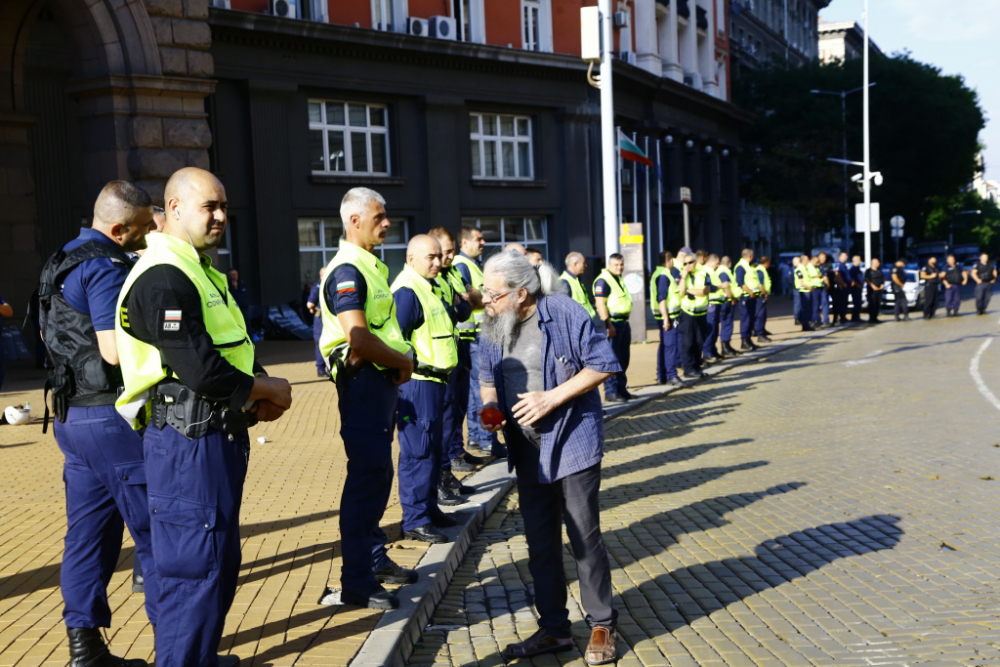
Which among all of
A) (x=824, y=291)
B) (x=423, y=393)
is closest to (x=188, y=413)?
(x=423, y=393)

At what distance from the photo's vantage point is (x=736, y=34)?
2176 inches

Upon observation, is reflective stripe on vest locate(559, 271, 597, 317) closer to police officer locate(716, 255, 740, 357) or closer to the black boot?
police officer locate(716, 255, 740, 357)

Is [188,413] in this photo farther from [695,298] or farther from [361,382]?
[695,298]

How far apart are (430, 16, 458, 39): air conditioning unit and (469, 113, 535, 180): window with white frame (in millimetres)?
2521

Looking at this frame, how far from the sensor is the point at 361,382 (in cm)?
504

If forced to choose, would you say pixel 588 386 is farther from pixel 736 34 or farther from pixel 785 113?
pixel 736 34

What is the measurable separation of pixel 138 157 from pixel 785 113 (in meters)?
40.4

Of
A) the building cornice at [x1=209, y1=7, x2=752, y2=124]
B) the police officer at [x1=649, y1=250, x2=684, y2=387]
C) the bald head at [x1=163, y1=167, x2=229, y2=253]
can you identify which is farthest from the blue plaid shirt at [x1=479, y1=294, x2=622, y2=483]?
the building cornice at [x1=209, y1=7, x2=752, y2=124]

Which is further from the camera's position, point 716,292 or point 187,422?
point 716,292

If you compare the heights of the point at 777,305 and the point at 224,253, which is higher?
the point at 224,253

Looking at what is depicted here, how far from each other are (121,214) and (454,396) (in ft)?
12.2

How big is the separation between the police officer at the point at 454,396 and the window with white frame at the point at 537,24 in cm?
2405

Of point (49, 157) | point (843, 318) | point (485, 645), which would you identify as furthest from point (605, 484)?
point (843, 318)

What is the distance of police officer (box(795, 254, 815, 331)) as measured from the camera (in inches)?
999
